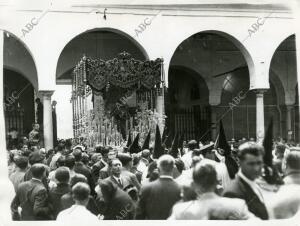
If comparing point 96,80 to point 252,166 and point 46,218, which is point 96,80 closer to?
point 46,218

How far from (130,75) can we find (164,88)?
1.51 m

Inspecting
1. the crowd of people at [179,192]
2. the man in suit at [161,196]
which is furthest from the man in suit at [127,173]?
the man in suit at [161,196]

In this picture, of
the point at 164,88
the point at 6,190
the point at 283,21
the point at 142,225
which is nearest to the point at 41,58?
the point at 164,88

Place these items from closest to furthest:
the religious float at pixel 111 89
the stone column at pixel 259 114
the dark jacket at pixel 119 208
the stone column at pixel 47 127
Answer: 1. the dark jacket at pixel 119 208
2. the religious float at pixel 111 89
3. the stone column at pixel 47 127
4. the stone column at pixel 259 114

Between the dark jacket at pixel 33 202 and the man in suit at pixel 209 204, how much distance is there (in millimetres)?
2229

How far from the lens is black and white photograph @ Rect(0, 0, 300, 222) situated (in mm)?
4773

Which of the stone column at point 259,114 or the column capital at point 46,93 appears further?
the stone column at point 259,114

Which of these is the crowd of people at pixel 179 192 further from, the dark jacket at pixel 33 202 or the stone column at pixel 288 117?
the stone column at pixel 288 117

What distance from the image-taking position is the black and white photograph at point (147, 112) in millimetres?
4773

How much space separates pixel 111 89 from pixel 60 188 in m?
11.5

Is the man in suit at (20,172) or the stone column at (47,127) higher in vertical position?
the stone column at (47,127)

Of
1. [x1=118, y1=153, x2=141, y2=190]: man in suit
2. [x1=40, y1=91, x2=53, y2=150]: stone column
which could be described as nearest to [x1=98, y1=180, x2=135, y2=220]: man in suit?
[x1=118, y1=153, x2=141, y2=190]: man in suit

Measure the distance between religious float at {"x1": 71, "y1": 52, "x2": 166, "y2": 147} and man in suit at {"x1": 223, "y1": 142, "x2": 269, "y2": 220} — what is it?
11171 mm

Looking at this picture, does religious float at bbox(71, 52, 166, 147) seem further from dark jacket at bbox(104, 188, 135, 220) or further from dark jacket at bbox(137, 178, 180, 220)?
dark jacket at bbox(137, 178, 180, 220)
